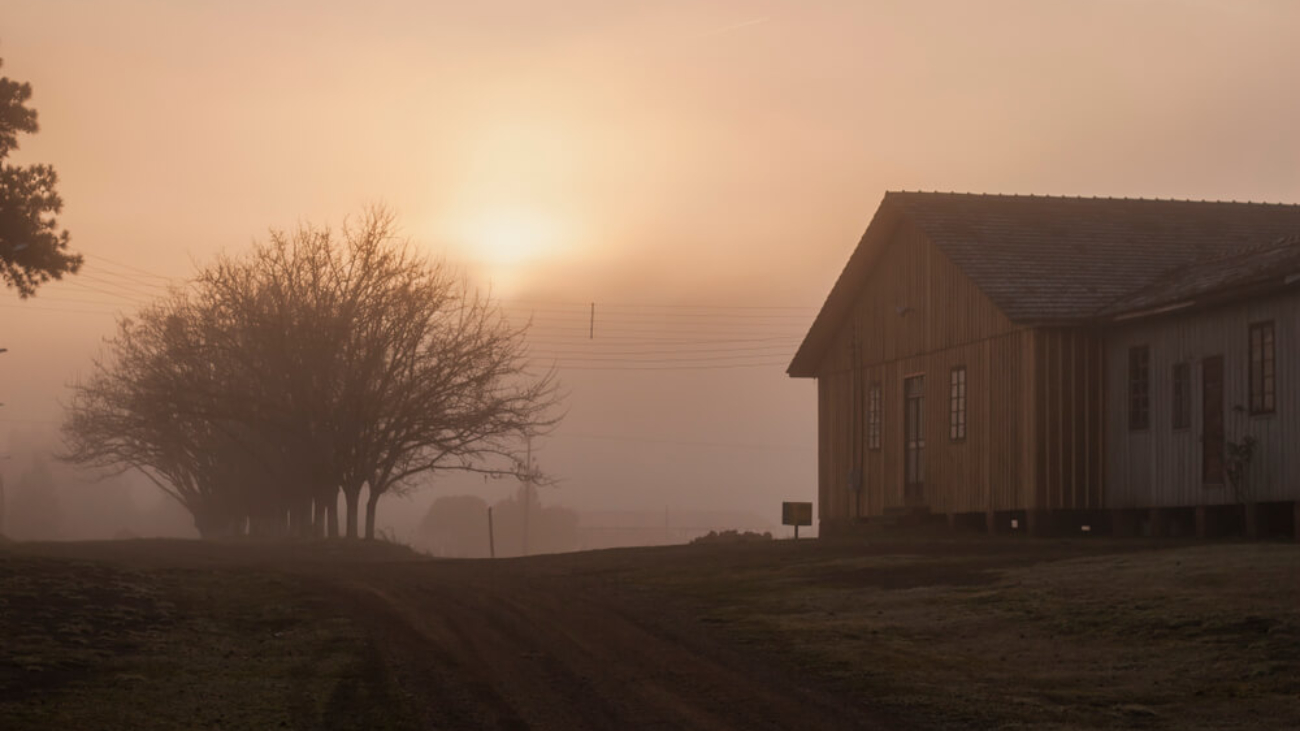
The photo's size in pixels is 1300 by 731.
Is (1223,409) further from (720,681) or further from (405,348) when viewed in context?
(405,348)

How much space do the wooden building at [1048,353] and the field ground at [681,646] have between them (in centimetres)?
556

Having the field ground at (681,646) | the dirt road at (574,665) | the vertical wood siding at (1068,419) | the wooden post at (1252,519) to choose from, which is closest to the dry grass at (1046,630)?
the field ground at (681,646)

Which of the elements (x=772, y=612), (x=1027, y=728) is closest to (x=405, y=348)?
(x=772, y=612)

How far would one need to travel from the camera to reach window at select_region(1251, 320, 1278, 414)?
27.2 m

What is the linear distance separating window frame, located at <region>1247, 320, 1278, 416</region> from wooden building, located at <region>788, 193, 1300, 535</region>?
2.1 inches

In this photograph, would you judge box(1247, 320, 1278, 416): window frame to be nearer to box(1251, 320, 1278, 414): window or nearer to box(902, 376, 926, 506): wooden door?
box(1251, 320, 1278, 414): window

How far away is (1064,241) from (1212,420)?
26.8 ft

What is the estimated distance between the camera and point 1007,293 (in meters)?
33.2

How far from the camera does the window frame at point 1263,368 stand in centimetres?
2714

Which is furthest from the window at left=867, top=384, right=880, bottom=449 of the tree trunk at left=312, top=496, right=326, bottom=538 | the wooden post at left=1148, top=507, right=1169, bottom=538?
the tree trunk at left=312, top=496, right=326, bottom=538

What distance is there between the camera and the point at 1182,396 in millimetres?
29844

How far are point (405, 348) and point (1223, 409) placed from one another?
976 inches

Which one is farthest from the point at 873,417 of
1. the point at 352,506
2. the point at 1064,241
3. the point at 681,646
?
the point at 681,646

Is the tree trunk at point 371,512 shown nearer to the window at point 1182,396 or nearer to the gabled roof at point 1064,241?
the gabled roof at point 1064,241
